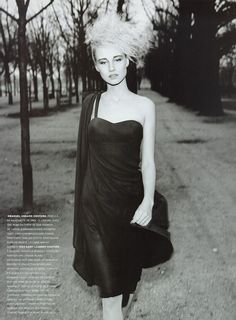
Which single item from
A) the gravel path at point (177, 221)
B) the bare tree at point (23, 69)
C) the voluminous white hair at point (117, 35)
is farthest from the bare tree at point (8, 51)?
the voluminous white hair at point (117, 35)

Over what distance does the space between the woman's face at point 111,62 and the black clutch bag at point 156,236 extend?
727 mm

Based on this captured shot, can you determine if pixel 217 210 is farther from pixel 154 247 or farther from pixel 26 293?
pixel 154 247

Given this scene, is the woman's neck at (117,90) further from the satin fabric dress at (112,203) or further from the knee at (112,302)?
the knee at (112,302)

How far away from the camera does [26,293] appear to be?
4035mm

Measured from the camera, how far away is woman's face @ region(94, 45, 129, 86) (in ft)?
9.07

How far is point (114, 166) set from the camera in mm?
2742

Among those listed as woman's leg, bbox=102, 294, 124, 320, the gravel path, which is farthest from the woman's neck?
the gravel path

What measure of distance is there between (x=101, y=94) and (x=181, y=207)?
143 inches

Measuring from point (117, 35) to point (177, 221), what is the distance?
336 cm

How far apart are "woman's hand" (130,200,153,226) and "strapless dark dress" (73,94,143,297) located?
9 centimetres

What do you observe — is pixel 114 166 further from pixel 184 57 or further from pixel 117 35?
pixel 184 57

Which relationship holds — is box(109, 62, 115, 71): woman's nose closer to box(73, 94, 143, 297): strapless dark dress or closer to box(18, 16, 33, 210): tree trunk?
box(73, 94, 143, 297): strapless dark dress

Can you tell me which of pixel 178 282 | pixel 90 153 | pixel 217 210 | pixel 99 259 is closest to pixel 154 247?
pixel 99 259

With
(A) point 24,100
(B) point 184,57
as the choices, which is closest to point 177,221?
(A) point 24,100
